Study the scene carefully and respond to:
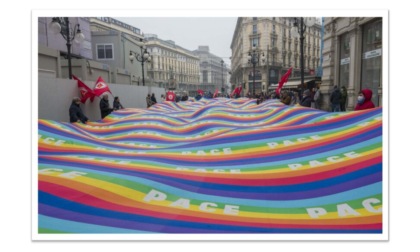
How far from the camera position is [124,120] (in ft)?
22.0

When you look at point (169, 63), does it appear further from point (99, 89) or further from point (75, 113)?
point (75, 113)

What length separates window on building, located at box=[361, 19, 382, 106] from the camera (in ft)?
37.0

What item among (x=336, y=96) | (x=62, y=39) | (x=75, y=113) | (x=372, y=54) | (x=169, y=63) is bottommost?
(x=75, y=113)

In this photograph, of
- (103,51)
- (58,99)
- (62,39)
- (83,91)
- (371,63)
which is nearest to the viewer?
(58,99)

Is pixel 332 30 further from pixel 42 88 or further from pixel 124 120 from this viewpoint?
pixel 42 88

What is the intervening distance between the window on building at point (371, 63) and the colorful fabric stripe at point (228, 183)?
27.2 feet

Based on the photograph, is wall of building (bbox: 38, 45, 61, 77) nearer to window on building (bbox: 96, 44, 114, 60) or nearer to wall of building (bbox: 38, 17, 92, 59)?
wall of building (bbox: 38, 17, 92, 59)

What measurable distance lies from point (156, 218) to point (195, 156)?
157 cm

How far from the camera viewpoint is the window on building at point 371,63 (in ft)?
37.0

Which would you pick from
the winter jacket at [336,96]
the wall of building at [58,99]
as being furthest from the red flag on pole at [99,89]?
the winter jacket at [336,96]

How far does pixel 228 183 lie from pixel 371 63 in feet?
38.4

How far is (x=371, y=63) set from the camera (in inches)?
474

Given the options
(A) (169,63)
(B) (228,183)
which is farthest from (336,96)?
(A) (169,63)
